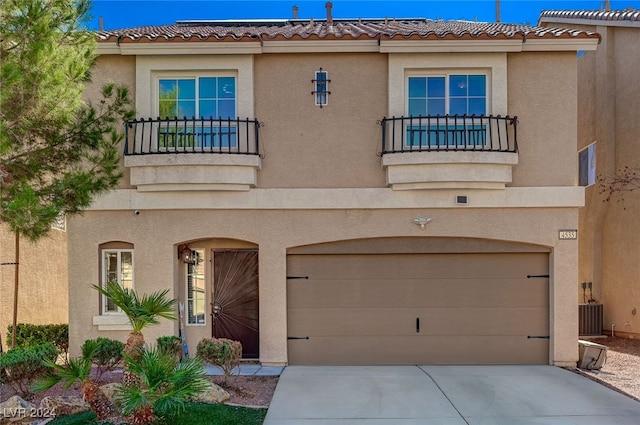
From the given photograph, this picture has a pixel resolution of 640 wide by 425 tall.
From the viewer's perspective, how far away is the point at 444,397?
7523mm

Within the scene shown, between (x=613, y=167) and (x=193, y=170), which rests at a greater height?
(x=613, y=167)

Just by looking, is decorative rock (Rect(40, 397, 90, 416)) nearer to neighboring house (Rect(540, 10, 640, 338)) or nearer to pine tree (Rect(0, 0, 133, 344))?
pine tree (Rect(0, 0, 133, 344))

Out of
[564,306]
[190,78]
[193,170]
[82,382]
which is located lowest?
[82,382]

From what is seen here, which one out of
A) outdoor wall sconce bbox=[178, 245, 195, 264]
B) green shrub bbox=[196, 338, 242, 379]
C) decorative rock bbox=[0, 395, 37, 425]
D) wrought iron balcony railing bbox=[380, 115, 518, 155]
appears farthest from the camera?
outdoor wall sconce bbox=[178, 245, 195, 264]

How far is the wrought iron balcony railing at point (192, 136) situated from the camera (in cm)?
936

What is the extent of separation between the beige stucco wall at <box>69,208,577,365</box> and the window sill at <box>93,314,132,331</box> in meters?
0.11

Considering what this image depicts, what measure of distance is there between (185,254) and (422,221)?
4.87m

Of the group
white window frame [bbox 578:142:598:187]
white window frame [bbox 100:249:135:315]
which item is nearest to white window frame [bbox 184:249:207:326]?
white window frame [bbox 100:249:135:315]

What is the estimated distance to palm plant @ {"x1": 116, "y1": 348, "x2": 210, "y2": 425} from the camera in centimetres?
527

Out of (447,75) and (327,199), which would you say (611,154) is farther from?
(327,199)

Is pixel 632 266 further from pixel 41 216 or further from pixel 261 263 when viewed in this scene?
pixel 41 216

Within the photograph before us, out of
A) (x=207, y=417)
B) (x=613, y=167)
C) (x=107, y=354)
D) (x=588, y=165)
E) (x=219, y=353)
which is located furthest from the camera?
(x=588, y=165)

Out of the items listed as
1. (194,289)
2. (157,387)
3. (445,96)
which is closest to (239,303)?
(194,289)

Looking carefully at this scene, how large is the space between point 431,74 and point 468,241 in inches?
134
